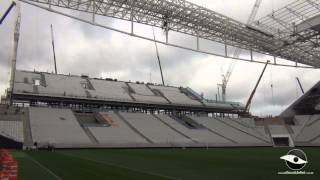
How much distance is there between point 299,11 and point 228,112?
43.9 meters

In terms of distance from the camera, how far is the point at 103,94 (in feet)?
214

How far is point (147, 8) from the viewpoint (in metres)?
33.9

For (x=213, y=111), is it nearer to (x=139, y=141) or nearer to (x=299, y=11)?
(x=139, y=141)

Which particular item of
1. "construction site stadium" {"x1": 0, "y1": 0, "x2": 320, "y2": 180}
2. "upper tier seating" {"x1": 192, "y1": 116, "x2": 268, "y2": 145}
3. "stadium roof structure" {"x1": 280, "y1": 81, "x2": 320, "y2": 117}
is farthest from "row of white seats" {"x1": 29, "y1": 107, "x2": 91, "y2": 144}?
"stadium roof structure" {"x1": 280, "y1": 81, "x2": 320, "y2": 117}

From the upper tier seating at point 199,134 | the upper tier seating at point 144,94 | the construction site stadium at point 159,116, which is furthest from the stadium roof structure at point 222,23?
the upper tier seating at point 144,94

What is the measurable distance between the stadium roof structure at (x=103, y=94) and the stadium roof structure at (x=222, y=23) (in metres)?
28.3

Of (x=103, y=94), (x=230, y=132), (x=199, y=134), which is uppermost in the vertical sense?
Result: (x=103, y=94)

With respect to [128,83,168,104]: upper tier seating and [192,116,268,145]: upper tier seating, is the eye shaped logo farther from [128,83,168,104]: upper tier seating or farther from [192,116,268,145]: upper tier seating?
[128,83,168,104]: upper tier seating

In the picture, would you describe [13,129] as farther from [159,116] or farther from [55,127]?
[159,116]

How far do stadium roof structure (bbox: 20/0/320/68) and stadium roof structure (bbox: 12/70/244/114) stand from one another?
28.3 metres

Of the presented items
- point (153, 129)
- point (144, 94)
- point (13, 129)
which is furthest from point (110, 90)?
point (13, 129)

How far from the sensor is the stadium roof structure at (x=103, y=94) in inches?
2328

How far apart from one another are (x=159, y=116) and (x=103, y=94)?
10.2m

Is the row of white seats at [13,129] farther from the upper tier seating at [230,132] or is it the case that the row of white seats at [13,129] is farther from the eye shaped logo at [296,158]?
the eye shaped logo at [296,158]
